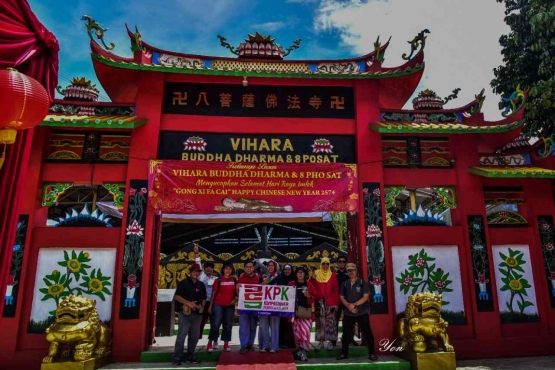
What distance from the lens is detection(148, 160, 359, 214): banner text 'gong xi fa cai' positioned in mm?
7266

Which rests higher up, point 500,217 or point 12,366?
point 500,217

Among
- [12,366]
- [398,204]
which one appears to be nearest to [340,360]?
[12,366]

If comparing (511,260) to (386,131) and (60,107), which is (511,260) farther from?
(60,107)

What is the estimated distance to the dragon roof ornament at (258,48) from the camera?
27.9 feet

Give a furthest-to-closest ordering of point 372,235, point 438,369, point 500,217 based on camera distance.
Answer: point 500,217, point 372,235, point 438,369

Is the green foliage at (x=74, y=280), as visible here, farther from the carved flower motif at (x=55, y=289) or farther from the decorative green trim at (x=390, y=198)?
the decorative green trim at (x=390, y=198)

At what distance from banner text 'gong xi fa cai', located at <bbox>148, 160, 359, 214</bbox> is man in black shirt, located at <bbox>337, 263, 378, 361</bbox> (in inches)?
57.7

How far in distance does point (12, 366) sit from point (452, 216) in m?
8.38

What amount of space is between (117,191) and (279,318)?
3.77m

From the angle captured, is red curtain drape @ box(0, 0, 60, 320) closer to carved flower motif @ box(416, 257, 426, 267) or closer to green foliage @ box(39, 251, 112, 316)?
green foliage @ box(39, 251, 112, 316)

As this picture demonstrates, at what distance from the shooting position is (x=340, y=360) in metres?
6.34

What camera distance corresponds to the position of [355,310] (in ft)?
21.1

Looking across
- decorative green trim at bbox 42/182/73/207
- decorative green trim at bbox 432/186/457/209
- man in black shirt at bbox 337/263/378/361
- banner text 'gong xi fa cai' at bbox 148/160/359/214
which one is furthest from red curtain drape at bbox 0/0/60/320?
decorative green trim at bbox 432/186/457/209

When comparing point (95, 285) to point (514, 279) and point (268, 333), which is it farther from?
point (514, 279)
